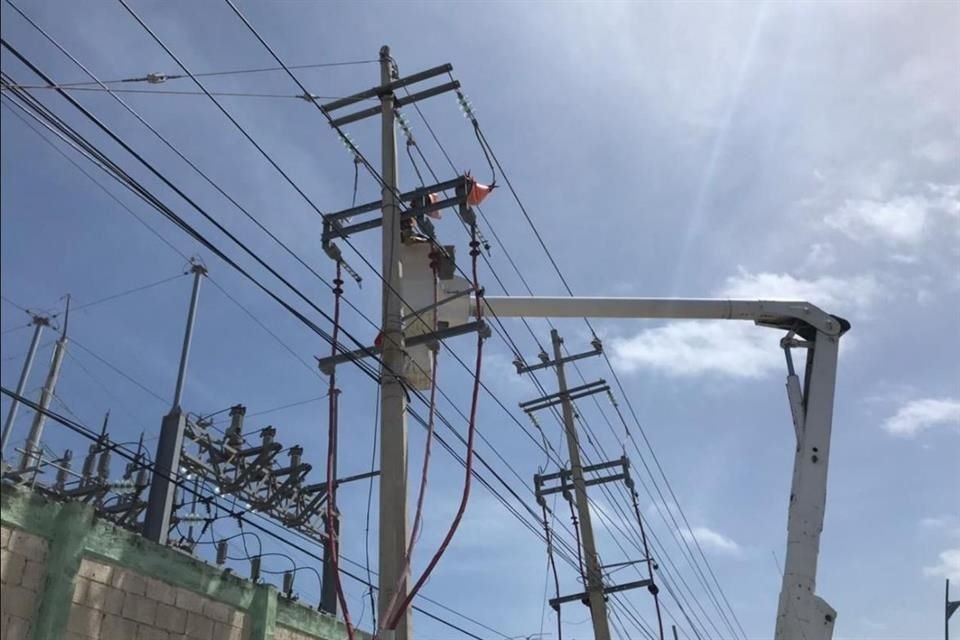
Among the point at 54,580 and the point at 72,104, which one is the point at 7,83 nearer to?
the point at 72,104

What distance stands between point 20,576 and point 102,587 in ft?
2.66

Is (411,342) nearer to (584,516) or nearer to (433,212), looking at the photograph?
(433,212)

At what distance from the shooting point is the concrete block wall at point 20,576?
661 cm

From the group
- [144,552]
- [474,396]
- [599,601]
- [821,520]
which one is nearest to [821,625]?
[821,520]

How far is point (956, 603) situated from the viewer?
16922 millimetres

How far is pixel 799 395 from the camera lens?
11.9 meters

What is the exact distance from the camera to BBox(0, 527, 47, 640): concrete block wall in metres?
6.61

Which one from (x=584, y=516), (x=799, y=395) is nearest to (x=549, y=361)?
(x=584, y=516)

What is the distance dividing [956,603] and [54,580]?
1617cm

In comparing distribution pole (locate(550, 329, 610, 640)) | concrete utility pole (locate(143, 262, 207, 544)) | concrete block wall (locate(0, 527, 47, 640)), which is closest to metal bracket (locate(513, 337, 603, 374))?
distribution pole (locate(550, 329, 610, 640))

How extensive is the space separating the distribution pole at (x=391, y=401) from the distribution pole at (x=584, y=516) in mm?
11638

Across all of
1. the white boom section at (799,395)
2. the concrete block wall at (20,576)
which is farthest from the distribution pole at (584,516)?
the concrete block wall at (20,576)

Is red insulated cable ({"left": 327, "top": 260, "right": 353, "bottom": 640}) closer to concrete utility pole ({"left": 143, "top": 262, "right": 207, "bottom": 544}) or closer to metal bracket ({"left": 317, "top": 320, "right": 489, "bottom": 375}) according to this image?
metal bracket ({"left": 317, "top": 320, "right": 489, "bottom": 375})

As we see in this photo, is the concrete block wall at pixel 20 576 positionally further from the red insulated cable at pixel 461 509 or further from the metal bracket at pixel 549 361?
the metal bracket at pixel 549 361
